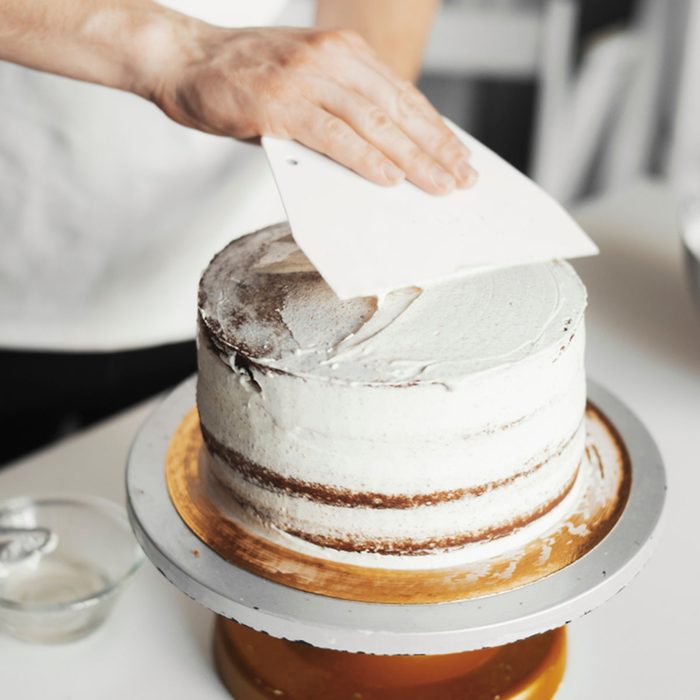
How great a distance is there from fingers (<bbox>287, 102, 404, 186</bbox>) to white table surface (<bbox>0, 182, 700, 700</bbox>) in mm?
415

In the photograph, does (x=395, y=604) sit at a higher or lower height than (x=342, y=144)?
lower

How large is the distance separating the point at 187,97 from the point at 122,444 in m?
0.42

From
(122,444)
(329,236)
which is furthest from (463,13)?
(329,236)

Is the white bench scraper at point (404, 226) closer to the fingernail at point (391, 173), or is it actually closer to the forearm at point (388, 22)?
the fingernail at point (391, 173)

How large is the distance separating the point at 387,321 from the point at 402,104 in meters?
0.23

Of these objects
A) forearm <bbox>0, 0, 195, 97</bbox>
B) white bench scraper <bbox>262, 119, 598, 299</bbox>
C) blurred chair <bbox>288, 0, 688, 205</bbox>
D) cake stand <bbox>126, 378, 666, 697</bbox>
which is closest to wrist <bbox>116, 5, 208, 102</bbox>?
forearm <bbox>0, 0, 195, 97</bbox>

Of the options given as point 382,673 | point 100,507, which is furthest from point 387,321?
point 100,507

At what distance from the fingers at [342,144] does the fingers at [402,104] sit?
45mm

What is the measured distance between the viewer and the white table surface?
86cm

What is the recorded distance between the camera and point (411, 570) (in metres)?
0.75

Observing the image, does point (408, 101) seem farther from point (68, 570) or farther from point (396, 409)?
point (68, 570)

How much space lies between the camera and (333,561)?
75 cm

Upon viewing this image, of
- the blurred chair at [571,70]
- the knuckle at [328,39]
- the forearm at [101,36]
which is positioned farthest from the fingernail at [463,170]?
the blurred chair at [571,70]

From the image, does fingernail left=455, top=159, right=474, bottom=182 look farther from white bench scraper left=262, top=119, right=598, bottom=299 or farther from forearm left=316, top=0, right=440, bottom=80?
forearm left=316, top=0, right=440, bottom=80
